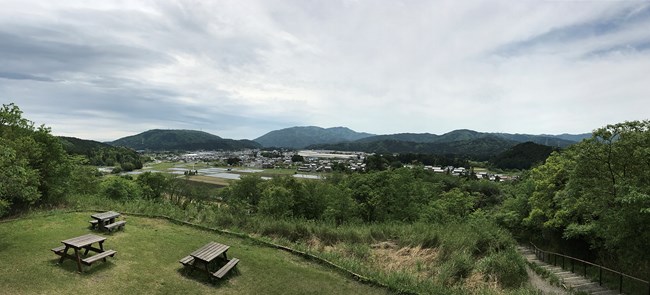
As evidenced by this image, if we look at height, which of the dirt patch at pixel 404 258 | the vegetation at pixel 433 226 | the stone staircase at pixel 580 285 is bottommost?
the stone staircase at pixel 580 285

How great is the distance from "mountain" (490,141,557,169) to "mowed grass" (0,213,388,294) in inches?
4498

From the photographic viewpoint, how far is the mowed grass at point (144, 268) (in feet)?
22.9

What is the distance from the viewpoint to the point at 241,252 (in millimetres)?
10453

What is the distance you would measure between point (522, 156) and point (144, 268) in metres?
132

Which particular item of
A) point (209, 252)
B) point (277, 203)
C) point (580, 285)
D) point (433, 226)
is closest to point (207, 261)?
point (209, 252)

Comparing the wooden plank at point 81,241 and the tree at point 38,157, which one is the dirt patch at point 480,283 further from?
the tree at point 38,157

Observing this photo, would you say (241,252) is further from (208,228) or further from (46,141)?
(46,141)

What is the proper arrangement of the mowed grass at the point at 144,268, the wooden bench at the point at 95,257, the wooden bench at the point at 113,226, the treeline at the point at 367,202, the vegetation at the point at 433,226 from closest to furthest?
the mowed grass at the point at 144,268
the wooden bench at the point at 95,257
the vegetation at the point at 433,226
the wooden bench at the point at 113,226
the treeline at the point at 367,202

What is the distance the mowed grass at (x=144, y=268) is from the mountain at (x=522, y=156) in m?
114

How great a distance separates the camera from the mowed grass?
6.99 meters

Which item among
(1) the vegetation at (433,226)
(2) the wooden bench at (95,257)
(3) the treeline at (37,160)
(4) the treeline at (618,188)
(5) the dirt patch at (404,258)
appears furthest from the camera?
(3) the treeline at (37,160)

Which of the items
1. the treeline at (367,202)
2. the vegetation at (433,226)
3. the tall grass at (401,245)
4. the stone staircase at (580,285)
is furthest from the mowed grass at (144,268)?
the treeline at (367,202)

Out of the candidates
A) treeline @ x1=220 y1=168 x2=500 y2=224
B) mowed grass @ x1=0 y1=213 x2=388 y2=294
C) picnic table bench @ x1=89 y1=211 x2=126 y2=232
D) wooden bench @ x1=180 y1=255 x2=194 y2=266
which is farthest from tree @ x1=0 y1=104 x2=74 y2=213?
treeline @ x1=220 y1=168 x2=500 y2=224

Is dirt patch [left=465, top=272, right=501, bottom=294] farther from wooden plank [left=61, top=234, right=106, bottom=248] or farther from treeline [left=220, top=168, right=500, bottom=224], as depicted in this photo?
treeline [left=220, top=168, right=500, bottom=224]
